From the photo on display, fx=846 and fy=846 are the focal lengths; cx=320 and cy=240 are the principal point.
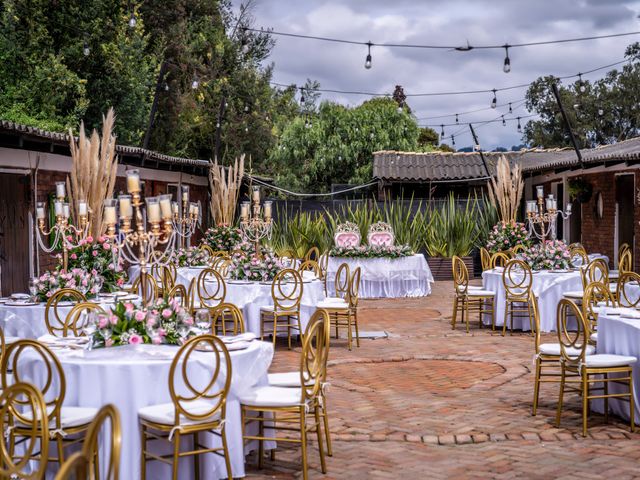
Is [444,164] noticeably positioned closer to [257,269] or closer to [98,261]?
[257,269]

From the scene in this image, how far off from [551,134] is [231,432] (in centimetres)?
3239

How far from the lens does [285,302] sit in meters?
9.24

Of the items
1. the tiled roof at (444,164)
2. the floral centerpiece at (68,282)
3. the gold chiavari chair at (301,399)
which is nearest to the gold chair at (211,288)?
the floral centerpiece at (68,282)

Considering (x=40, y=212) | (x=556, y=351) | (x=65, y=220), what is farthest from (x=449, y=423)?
(x=40, y=212)

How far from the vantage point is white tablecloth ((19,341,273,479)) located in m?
4.38

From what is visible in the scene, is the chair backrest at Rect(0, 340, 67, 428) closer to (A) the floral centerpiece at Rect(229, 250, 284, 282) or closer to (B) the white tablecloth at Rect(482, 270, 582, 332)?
(A) the floral centerpiece at Rect(229, 250, 284, 282)

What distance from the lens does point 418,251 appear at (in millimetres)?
17688

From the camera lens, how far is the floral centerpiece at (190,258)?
460 inches

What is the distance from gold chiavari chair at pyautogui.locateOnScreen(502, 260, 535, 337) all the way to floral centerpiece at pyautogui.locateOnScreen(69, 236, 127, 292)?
14.9 feet

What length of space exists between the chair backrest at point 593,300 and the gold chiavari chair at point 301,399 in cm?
263

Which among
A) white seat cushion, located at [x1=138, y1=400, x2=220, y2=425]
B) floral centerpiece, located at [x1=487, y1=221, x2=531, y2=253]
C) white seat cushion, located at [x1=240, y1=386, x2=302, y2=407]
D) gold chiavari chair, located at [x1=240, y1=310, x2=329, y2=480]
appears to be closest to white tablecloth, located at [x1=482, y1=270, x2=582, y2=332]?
floral centerpiece, located at [x1=487, y1=221, x2=531, y2=253]

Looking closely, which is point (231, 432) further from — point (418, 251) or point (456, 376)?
point (418, 251)

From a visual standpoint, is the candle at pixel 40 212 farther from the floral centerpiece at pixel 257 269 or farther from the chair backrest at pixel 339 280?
the chair backrest at pixel 339 280

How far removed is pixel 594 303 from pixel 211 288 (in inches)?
168
